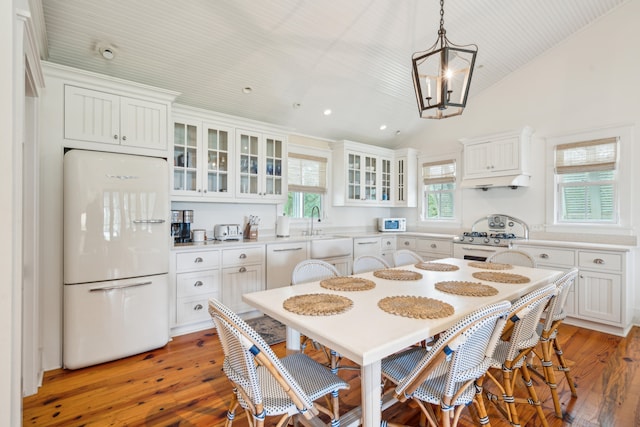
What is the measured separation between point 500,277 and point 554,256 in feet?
6.08

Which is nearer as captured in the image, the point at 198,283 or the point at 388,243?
the point at 198,283

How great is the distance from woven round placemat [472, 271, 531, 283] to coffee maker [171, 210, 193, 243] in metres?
2.89

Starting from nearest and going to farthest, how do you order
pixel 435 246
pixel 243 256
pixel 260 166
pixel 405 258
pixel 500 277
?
pixel 500 277, pixel 405 258, pixel 243 256, pixel 260 166, pixel 435 246

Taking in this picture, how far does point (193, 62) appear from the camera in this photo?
311cm

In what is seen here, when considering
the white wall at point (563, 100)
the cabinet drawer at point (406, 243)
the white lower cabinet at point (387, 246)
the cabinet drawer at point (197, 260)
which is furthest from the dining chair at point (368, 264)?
the white wall at point (563, 100)

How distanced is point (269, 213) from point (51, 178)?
94.7 inches

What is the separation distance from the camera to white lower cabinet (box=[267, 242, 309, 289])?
373 centimetres

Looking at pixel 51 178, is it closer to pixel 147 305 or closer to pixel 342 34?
pixel 147 305

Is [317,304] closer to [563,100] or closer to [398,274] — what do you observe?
[398,274]

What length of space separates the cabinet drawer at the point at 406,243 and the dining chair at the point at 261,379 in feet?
12.3

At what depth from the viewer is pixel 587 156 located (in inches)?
151

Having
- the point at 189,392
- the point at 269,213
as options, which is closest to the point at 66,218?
the point at 189,392

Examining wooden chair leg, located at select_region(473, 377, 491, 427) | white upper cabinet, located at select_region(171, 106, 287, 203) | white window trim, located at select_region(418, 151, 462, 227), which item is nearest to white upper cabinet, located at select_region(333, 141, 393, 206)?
white window trim, located at select_region(418, 151, 462, 227)

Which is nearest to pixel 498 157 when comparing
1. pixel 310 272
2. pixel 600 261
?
pixel 600 261
